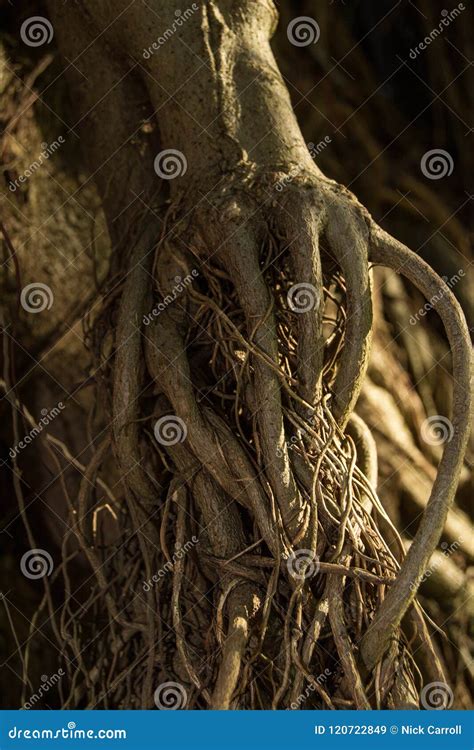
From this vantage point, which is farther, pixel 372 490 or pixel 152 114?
pixel 152 114

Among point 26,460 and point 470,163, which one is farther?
point 470,163

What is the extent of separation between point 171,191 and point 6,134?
42cm

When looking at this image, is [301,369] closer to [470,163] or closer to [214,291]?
[214,291]

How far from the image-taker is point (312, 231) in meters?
1.24

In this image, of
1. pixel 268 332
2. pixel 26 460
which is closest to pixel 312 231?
pixel 268 332

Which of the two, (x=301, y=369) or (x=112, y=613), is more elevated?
(x=301, y=369)

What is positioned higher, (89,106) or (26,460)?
(89,106)

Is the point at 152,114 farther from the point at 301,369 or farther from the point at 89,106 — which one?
the point at 301,369

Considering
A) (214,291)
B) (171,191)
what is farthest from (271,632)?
(171,191)

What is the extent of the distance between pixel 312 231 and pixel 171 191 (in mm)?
289

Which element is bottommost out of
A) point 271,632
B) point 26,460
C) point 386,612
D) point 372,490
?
point 26,460

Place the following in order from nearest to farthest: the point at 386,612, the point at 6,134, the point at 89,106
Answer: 1. the point at 386,612
2. the point at 89,106
3. the point at 6,134

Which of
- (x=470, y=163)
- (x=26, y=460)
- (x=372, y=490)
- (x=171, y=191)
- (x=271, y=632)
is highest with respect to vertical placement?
(x=470, y=163)

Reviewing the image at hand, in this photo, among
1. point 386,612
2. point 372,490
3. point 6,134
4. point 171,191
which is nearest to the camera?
point 386,612
